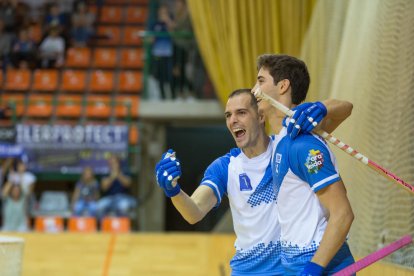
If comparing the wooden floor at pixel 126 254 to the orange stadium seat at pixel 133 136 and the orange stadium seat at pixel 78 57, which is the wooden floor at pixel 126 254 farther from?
the orange stadium seat at pixel 78 57

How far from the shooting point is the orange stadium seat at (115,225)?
11195 mm

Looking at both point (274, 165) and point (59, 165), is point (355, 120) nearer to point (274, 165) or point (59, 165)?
point (274, 165)

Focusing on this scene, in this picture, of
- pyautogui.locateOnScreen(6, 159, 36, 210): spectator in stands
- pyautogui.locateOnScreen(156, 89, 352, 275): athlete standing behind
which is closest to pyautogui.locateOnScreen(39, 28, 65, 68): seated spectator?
pyautogui.locateOnScreen(6, 159, 36, 210): spectator in stands

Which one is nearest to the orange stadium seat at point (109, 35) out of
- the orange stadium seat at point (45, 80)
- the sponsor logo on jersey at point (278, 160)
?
the orange stadium seat at point (45, 80)

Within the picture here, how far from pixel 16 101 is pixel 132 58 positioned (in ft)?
10.2

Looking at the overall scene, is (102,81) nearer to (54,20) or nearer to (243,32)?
(54,20)

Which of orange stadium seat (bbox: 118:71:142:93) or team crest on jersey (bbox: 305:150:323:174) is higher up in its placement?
team crest on jersey (bbox: 305:150:323:174)

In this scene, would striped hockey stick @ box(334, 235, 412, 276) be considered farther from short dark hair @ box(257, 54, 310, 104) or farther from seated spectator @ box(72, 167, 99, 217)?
seated spectator @ box(72, 167, 99, 217)

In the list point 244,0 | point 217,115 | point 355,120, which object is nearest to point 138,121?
point 217,115

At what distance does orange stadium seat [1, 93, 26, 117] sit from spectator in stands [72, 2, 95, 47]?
179 centimetres

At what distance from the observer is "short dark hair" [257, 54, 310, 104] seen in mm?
3053

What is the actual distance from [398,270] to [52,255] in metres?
5.13

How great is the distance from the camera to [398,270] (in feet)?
13.4

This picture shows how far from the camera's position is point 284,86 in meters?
3.05
